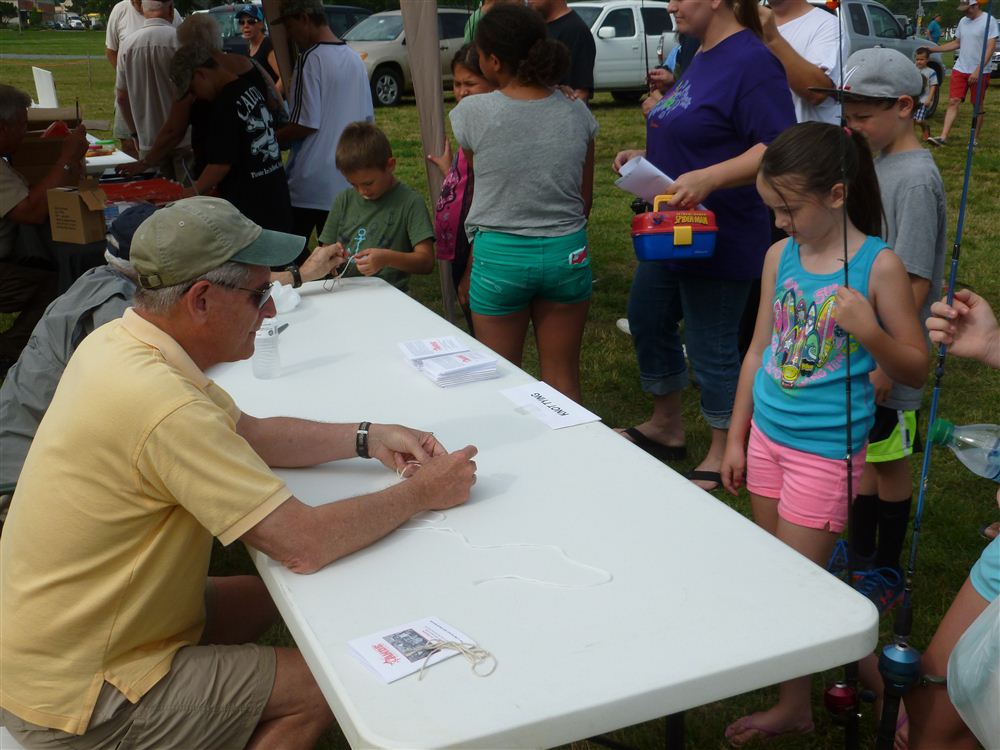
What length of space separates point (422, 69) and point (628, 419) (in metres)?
1.74

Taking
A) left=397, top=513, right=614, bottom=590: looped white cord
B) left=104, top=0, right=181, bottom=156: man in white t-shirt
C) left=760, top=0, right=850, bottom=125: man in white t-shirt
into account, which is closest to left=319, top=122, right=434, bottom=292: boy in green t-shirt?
left=760, top=0, right=850, bottom=125: man in white t-shirt

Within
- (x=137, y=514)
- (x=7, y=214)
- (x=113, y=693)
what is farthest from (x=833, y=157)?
(x=7, y=214)

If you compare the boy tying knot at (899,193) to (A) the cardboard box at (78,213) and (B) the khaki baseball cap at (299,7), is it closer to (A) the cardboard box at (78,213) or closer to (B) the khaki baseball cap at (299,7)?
(B) the khaki baseball cap at (299,7)

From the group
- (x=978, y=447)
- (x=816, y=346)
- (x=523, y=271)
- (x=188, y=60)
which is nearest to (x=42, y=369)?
(x=523, y=271)

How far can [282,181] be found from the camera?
4.88 meters

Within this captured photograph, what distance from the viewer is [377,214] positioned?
388 cm

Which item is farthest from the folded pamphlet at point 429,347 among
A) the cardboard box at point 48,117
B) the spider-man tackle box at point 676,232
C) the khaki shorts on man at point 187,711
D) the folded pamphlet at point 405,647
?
the cardboard box at point 48,117

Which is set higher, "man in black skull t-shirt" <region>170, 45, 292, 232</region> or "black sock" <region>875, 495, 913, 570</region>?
"man in black skull t-shirt" <region>170, 45, 292, 232</region>

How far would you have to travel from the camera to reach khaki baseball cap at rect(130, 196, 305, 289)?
1719 millimetres

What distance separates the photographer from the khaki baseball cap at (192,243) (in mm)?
1719

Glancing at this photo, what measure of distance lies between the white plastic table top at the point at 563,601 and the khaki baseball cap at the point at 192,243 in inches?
19.1

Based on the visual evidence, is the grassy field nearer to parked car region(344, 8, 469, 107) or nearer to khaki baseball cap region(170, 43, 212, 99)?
khaki baseball cap region(170, 43, 212, 99)

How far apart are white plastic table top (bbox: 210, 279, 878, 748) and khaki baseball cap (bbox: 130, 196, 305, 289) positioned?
19.1 inches

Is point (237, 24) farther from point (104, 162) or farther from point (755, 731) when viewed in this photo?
point (755, 731)
